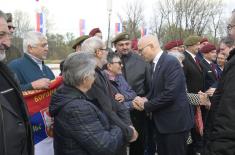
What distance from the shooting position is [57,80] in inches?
150

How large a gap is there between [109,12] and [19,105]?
26.0 ft

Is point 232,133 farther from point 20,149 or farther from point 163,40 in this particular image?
point 163,40

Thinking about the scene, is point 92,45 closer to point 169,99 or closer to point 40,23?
A: point 169,99

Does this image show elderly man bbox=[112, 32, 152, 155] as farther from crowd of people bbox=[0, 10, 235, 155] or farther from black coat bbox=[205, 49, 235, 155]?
black coat bbox=[205, 49, 235, 155]

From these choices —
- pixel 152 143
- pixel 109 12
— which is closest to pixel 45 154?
pixel 152 143

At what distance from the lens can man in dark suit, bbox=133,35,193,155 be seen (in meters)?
4.42

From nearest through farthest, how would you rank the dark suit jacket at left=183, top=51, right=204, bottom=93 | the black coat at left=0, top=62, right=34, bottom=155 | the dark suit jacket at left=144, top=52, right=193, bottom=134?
the black coat at left=0, top=62, right=34, bottom=155 → the dark suit jacket at left=144, top=52, right=193, bottom=134 → the dark suit jacket at left=183, top=51, right=204, bottom=93

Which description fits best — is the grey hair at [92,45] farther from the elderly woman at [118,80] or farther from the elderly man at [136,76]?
the elderly man at [136,76]

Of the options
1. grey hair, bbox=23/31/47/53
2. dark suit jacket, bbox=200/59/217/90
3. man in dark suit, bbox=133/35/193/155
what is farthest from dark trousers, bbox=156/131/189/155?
dark suit jacket, bbox=200/59/217/90

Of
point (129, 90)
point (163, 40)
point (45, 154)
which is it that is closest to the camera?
point (45, 154)

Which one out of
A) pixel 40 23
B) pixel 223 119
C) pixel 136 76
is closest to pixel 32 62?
pixel 136 76

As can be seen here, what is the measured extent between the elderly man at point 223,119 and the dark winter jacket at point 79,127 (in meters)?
0.84

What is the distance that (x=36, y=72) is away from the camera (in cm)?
414

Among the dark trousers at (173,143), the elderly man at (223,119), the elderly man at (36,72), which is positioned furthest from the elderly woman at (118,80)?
the elderly man at (223,119)
